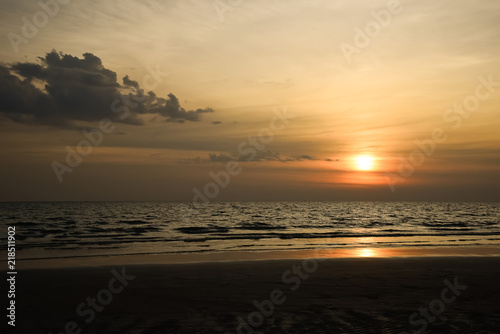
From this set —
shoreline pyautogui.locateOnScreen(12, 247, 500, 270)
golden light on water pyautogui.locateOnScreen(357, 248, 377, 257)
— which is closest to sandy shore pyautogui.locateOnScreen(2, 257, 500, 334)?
shoreline pyautogui.locateOnScreen(12, 247, 500, 270)

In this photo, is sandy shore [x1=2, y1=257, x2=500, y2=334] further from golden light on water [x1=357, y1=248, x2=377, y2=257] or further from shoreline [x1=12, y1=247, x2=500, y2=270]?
golden light on water [x1=357, y1=248, x2=377, y2=257]

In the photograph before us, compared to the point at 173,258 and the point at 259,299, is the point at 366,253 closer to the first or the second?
the point at 173,258

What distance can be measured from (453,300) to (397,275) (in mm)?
4214

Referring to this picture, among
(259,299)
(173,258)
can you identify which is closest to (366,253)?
(173,258)

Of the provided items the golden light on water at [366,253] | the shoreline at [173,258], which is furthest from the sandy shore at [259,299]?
the golden light on water at [366,253]

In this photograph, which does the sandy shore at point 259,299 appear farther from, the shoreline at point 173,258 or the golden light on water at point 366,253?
the golden light on water at point 366,253

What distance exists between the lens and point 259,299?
11922 millimetres

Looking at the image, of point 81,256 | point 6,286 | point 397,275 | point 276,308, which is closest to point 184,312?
point 276,308

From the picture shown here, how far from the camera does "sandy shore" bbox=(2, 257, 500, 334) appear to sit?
925 centimetres

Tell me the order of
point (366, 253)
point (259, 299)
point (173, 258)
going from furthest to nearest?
point (366, 253) < point (173, 258) < point (259, 299)

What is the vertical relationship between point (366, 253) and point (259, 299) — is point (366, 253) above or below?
above

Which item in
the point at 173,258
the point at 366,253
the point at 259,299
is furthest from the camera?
the point at 366,253

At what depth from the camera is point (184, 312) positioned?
34.1 feet

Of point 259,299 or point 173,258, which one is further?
point 173,258
